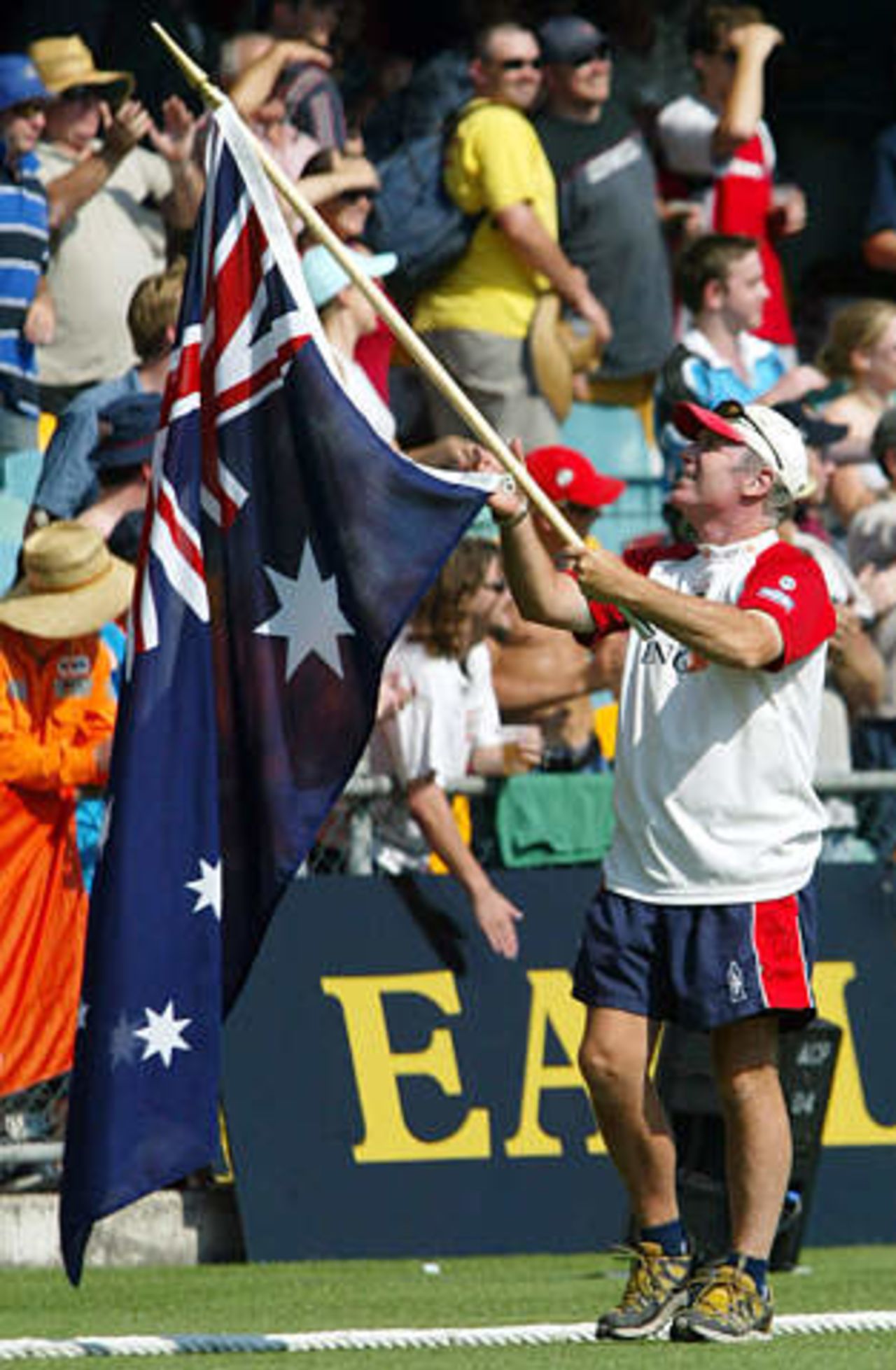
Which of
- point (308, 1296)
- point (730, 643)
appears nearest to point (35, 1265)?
point (308, 1296)

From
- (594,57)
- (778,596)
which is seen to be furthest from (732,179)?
(778,596)

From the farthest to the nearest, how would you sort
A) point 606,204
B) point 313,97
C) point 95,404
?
point 606,204 < point 313,97 < point 95,404

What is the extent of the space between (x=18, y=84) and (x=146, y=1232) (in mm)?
4245

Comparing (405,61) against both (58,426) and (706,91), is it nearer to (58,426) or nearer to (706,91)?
(706,91)

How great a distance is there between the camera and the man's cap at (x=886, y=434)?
12.6 meters

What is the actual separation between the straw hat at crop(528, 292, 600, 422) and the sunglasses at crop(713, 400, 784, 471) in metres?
5.33

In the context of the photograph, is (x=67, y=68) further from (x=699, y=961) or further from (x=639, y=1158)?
(x=639, y=1158)

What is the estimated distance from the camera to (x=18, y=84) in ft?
38.5

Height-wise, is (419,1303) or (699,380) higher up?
(699,380)

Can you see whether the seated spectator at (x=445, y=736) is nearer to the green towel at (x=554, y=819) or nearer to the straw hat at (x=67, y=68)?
the green towel at (x=554, y=819)

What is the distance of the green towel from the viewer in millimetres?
10312

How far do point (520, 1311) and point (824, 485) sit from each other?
5.41 meters

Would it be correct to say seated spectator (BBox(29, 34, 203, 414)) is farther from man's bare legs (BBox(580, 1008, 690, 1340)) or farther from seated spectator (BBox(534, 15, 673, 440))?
man's bare legs (BBox(580, 1008, 690, 1340))

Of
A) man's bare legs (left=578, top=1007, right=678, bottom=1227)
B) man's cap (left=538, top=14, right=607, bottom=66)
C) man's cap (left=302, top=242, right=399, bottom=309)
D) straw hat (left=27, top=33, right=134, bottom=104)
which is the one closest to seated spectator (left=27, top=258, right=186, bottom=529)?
man's cap (left=302, top=242, right=399, bottom=309)
